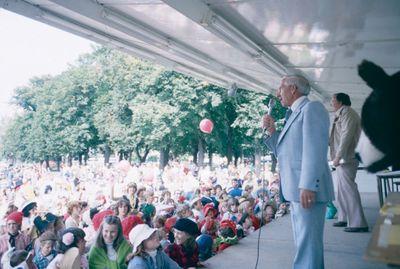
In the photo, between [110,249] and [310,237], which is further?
[110,249]

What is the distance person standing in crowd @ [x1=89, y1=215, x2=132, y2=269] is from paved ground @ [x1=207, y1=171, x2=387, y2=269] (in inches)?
47.9

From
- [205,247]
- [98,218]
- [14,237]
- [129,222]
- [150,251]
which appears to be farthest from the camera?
[98,218]

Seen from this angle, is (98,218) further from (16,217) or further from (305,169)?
(305,169)

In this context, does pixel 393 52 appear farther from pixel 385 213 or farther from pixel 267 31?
pixel 385 213

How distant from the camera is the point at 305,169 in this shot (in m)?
2.71

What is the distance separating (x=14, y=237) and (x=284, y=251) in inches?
184

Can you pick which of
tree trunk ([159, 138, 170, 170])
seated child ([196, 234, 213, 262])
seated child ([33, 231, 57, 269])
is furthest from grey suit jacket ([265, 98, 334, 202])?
tree trunk ([159, 138, 170, 170])

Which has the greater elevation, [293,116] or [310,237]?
[293,116]

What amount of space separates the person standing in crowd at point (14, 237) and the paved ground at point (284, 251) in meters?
3.80

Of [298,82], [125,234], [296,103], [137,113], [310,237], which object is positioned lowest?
[125,234]

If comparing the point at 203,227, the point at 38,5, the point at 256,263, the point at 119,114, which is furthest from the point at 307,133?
the point at 119,114

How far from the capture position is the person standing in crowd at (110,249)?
479 centimetres

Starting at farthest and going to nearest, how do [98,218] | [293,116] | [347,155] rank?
[98,218]
[347,155]
[293,116]

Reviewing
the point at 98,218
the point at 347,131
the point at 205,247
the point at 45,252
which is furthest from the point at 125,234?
the point at 347,131
